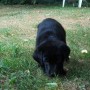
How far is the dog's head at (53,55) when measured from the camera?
5.52 metres

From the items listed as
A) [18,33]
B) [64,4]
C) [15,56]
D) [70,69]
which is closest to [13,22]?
[18,33]

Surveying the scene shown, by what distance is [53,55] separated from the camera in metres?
5.49

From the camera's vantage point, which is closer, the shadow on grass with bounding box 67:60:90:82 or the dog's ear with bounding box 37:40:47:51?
the dog's ear with bounding box 37:40:47:51

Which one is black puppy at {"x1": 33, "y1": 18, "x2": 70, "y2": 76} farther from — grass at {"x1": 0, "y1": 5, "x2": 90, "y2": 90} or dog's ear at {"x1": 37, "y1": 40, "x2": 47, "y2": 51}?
grass at {"x1": 0, "y1": 5, "x2": 90, "y2": 90}

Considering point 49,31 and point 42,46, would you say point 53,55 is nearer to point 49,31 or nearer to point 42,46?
point 42,46

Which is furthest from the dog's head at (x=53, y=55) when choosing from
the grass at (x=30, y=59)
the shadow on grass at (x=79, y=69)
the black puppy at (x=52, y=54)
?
the shadow on grass at (x=79, y=69)

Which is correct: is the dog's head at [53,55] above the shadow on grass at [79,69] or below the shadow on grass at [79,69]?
above

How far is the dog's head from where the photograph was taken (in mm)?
5520

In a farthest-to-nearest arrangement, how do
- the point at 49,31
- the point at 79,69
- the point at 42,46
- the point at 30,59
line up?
1. the point at 30,59
2. the point at 49,31
3. the point at 79,69
4. the point at 42,46

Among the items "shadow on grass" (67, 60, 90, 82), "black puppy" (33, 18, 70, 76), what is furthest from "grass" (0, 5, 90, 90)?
"black puppy" (33, 18, 70, 76)

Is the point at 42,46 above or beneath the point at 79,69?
above

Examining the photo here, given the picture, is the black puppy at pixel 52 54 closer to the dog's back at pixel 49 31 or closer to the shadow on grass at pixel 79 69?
the dog's back at pixel 49 31

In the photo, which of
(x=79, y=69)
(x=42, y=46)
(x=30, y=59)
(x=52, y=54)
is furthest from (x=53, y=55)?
(x=30, y=59)

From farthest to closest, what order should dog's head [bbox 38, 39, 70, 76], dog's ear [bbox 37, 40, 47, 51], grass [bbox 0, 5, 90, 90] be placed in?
1. dog's ear [bbox 37, 40, 47, 51]
2. dog's head [bbox 38, 39, 70, 76]
3. grass [bbox 0, 5, 90, 90]
